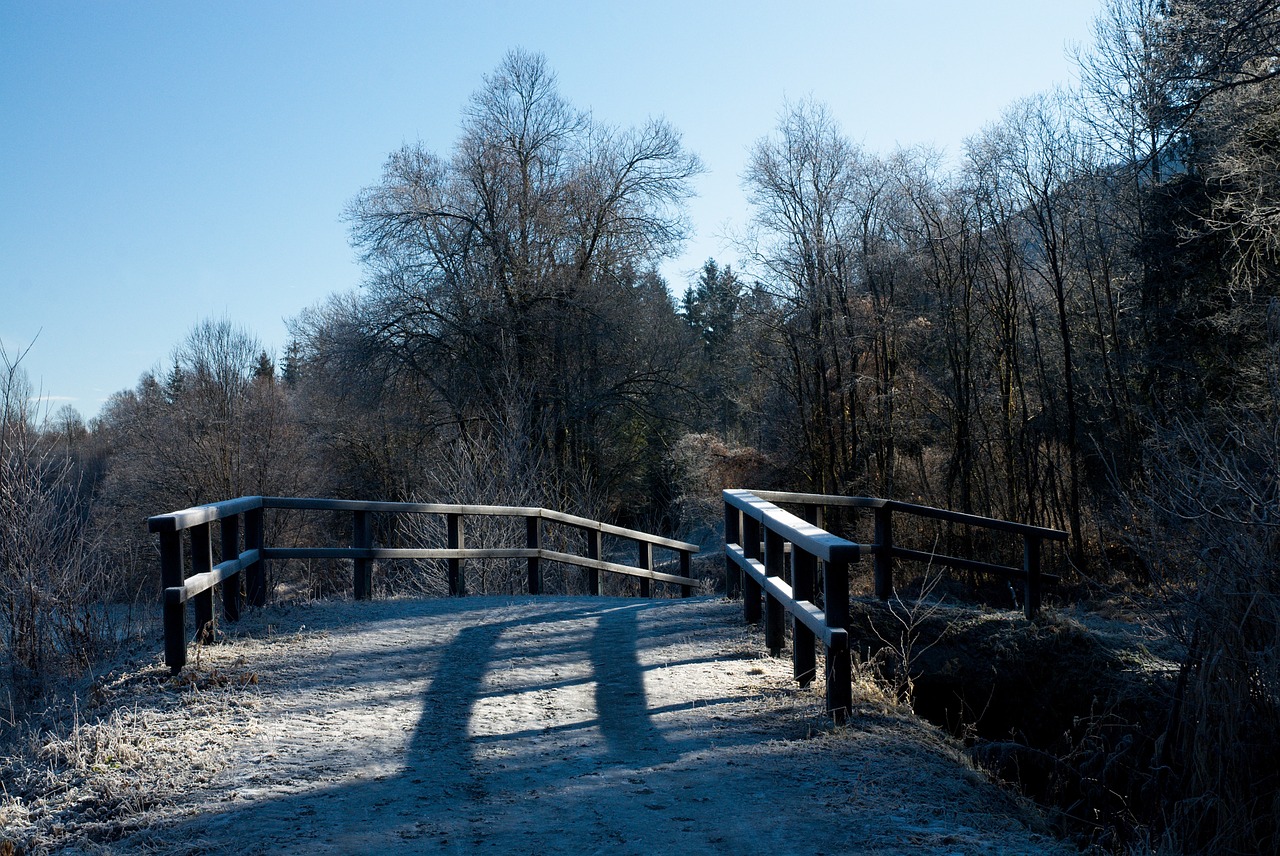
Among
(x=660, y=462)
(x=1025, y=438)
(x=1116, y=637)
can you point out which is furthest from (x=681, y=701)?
(x=660, y=462)

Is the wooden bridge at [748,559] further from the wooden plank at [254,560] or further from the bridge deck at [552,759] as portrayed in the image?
the bridge deck at [552,759]

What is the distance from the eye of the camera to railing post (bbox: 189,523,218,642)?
7.00 meters

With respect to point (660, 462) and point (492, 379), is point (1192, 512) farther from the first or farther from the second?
point (660, 462)

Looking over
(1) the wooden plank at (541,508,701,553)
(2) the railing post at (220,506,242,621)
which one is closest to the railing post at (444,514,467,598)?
(1) the wooden plank at (541,508,701,553)

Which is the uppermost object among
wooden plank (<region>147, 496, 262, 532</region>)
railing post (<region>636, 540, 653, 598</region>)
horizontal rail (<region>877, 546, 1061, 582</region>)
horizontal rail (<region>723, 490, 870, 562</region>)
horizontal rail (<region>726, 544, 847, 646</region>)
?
wooden plank (<region>147, 496, 262, 532</region>)

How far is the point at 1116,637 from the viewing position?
32.6ft

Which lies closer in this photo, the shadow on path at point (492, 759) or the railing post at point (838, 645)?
the shadow on path at point (492, 759)

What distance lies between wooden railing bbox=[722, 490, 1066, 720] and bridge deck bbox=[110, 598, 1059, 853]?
0.31m

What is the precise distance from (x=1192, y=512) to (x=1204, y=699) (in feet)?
3.79

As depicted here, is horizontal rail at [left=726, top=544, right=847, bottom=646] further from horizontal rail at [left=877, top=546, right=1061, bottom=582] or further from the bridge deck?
horizontal rail at [left=877, top=546, right=1061, bottom=582]

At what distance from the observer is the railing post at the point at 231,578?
7.84 meters

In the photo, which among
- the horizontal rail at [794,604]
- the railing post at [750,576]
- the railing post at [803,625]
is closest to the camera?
the horizontal rail at [794,604]

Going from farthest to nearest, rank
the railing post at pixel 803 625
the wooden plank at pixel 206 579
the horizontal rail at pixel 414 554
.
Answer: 1. the horizontal rail at pixel 414 554
2. the wooden plank at pixel 206 579
3. the railing post at pixel 803 625

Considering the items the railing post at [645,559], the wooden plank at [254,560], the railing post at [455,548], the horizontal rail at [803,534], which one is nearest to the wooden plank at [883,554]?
the horizontal rail at [803,534]
